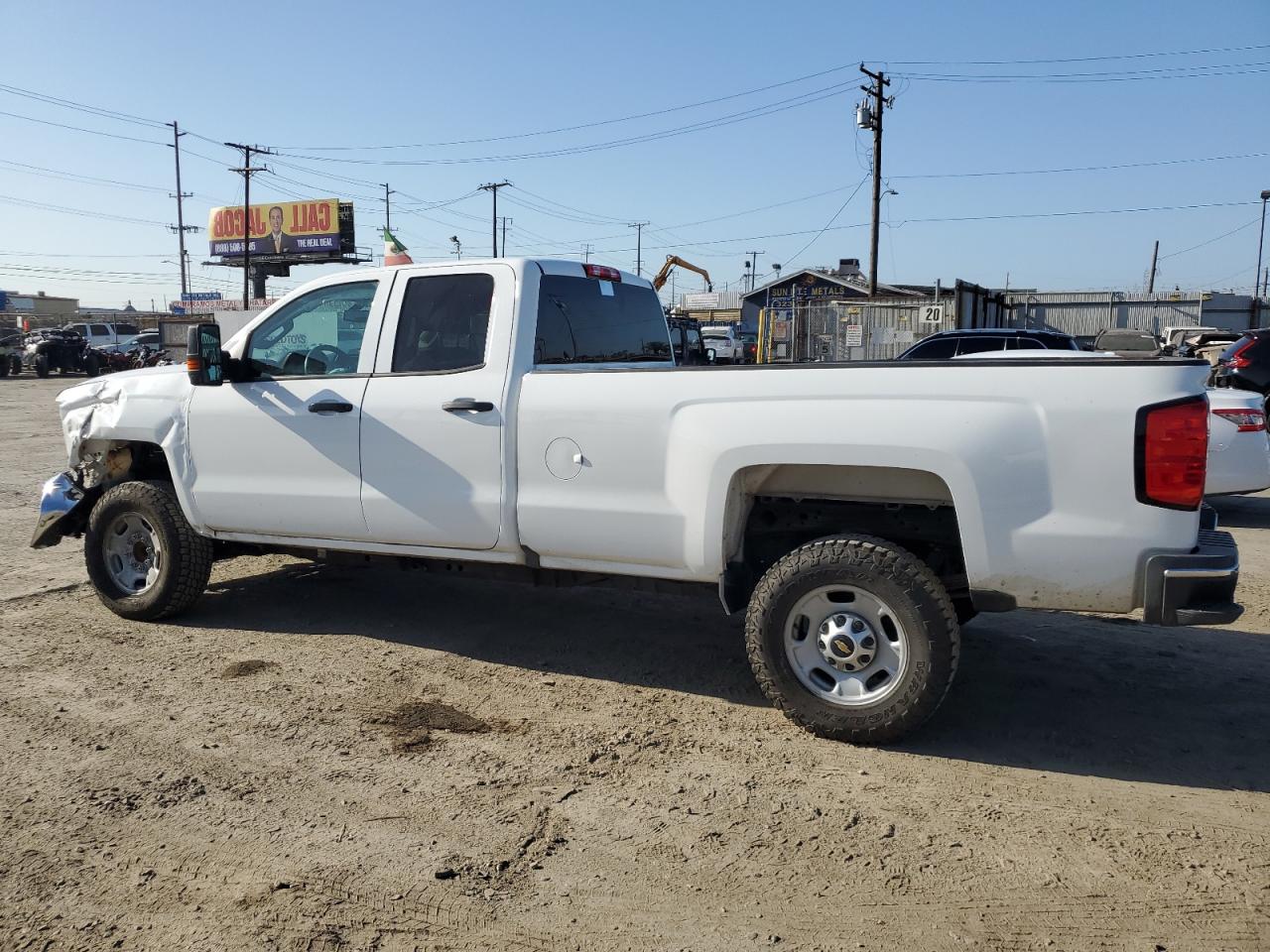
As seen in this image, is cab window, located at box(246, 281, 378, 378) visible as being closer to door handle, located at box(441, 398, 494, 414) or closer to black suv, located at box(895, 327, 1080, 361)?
door handle, located at box(441, 398, 494, 414)

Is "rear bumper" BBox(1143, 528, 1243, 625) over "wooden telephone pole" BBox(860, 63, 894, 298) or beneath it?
beneath

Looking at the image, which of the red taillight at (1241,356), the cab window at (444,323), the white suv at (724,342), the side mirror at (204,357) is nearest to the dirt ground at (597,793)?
the side mirror at (204,357)

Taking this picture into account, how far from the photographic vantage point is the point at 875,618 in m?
3.99

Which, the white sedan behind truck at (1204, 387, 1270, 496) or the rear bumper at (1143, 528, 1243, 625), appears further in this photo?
the white sedan behind truck at (1204, 387, 1270, 496)

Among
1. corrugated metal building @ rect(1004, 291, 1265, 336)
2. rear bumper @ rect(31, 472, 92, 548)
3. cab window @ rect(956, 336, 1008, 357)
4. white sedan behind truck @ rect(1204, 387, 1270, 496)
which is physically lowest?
rear bumper @ rect(31, 472, 92, 548)

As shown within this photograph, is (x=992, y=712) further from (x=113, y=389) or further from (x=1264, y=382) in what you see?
(x=1264, y=382)

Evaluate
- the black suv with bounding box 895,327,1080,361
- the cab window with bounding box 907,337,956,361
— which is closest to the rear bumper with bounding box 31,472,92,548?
the black suv with bounding box 895,327,1080,361

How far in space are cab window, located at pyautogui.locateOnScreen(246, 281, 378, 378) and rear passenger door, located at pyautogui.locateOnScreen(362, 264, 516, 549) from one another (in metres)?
0.22

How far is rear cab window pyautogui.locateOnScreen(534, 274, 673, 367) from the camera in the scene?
499 centimetres

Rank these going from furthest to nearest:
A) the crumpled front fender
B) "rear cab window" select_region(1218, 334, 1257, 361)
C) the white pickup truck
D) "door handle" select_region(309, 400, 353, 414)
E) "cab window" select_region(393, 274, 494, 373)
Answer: "rear cab window" select_region(1218, 334, 1257, 361)
the crumpled front fender
"door handle" select_region(309, 400, 353, 414)
"cab window" select_region(393, 274, 494, 373)
the white pickup truck

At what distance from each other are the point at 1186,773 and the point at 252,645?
4.58 metres

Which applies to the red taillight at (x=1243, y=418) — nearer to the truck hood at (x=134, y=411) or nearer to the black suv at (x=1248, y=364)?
the black suv at (x=1248, y=364)

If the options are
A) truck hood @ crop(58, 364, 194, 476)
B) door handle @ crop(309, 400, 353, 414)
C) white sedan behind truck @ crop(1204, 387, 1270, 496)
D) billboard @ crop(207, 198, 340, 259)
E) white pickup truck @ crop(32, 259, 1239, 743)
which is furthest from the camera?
billboard @ crop(207, 198, 340, 259)

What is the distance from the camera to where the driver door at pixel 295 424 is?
201 inches
